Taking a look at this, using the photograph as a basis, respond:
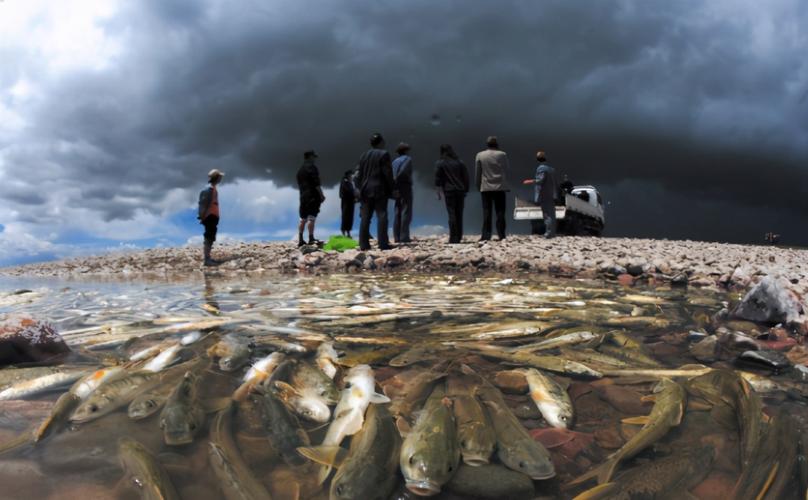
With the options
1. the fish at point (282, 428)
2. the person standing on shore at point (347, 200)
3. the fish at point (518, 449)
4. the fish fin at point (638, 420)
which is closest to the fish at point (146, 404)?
the fish at point (282, 428)

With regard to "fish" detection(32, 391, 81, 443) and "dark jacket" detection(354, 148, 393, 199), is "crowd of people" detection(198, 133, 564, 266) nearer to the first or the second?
"dark jacket" detection(354, 148, 393, 199)

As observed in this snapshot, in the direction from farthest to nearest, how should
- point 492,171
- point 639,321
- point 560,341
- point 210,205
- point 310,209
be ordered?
1. point 310,209
2. point 492,171
3. point 210,205
4. point 639,321
5. point 560,341

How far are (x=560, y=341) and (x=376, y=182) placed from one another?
790 centimetres

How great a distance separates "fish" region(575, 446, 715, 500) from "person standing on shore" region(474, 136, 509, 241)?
975 centimetres

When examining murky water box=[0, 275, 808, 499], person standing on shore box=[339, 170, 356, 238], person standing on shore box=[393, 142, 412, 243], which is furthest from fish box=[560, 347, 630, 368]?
person standing on shore box=[339, 170, 356, 238]

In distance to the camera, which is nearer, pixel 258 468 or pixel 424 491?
pixel 424 491

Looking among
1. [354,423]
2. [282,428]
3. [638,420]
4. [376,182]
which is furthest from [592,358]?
[376,182]

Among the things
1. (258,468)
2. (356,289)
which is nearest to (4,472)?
(258,468)

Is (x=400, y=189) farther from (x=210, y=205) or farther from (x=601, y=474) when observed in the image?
(x=601, y=474)

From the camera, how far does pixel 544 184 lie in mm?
12867

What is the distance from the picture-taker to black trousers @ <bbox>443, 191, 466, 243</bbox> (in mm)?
11399

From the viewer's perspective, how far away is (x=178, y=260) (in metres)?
13.4

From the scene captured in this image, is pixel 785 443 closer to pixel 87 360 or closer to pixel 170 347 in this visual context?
pixel 170 347

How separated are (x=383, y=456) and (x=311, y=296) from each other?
4.03m
